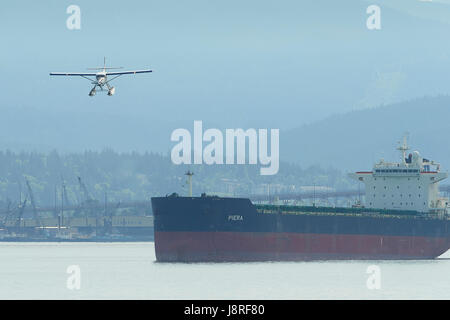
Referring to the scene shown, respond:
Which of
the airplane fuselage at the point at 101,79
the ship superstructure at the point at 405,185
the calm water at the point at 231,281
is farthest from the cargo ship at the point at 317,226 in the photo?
the airplane fuselage at the point at 101,79

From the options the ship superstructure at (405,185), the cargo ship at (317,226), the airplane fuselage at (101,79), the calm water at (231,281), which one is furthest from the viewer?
the ship superstructure at (405,185)

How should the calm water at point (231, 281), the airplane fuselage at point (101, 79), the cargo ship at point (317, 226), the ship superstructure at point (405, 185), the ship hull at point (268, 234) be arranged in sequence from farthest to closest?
the ship superstructure at point (405, 185) < the cargo ship at point (317, 226) < the ship hull at point (268, 234) < the airplane fuselage at point (101, 79) < the calm water at point (231, 281)

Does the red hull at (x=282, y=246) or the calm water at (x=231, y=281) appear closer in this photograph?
the calm water at (x=231, y=281)

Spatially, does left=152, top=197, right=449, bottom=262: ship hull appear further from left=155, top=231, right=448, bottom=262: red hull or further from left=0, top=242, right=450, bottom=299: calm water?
left=0, top=242, right=450, bottom=299: calm water

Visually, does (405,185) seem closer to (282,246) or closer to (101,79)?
(282,246)

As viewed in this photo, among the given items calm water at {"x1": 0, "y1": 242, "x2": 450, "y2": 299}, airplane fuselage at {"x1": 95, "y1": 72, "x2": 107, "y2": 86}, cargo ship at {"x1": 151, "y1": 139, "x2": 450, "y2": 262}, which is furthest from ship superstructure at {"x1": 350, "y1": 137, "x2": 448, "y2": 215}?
airplane fuselage at {"x1": 95, "y1": 72, "x2": 107, "y2": 86}

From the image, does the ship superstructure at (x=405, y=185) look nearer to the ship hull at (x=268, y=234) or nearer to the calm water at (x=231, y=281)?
the ship hull at (x=268, y=234)
